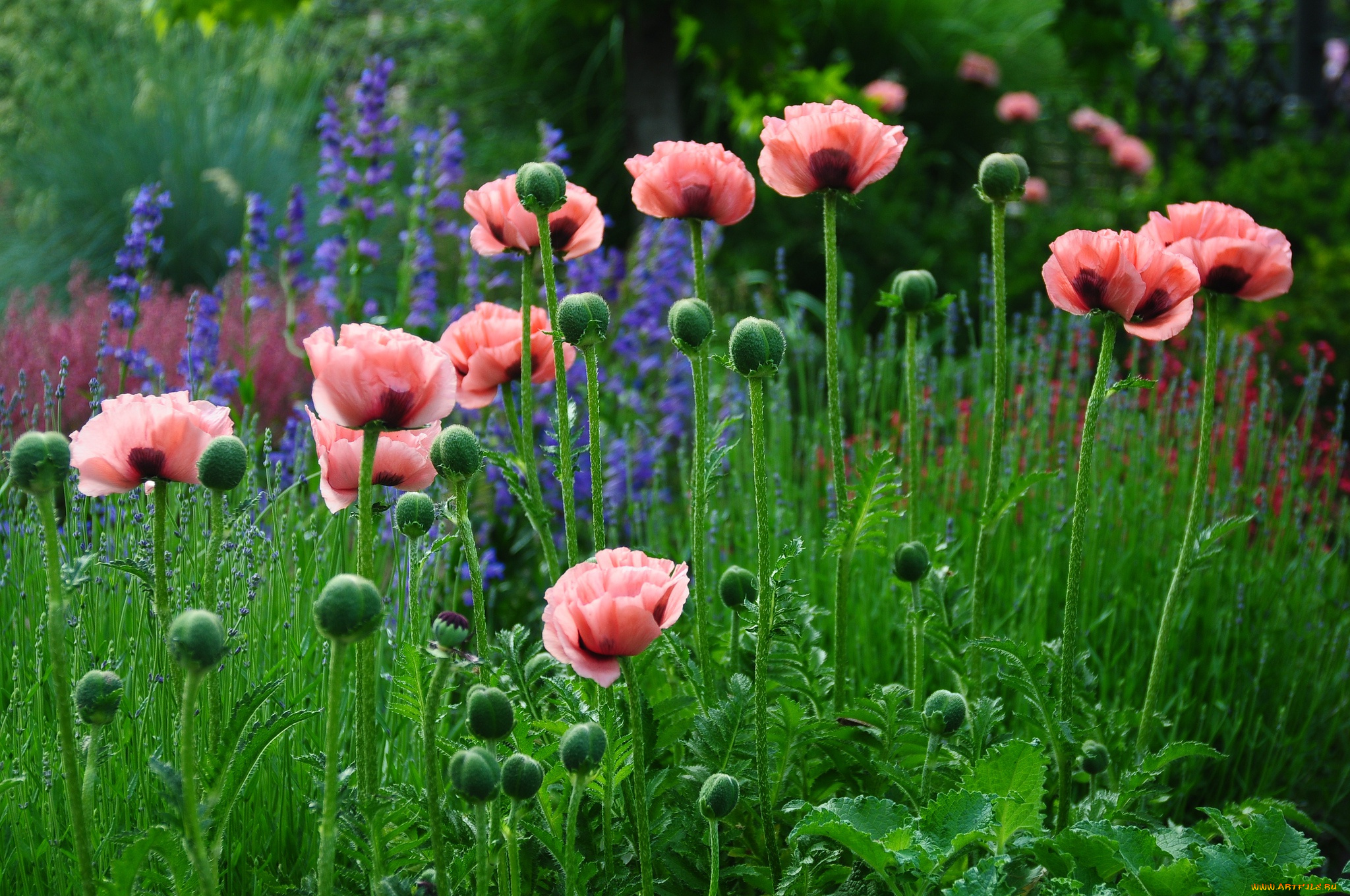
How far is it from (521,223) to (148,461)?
22.2 inches

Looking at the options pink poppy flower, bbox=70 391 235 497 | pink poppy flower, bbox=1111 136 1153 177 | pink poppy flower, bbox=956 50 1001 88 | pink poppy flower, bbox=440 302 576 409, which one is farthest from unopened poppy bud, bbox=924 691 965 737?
pink poppy flower, bbox=1111 136 1153 177

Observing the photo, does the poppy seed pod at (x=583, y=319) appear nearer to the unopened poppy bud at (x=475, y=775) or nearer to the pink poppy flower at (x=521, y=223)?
the pink poppy flower at (x=521, y=223)

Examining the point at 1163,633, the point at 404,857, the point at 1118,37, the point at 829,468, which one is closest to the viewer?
the point at 404,857

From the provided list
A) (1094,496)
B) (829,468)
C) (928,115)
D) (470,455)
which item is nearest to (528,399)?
(470,455)

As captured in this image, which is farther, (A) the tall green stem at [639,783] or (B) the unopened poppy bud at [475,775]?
(A) the tall green stem at [639,783]

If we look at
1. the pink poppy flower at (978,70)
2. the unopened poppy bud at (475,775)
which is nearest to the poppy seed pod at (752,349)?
the unopened poppy bud at (475,775)

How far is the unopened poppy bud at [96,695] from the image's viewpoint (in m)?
1.06

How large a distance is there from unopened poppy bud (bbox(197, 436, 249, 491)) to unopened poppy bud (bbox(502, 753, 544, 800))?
0.36 meters

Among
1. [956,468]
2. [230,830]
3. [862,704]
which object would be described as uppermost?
[956,468]

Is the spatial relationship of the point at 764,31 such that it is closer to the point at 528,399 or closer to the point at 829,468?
the point at 829,468

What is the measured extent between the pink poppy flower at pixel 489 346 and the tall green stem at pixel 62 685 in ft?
1.82

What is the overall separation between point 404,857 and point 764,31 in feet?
12.9

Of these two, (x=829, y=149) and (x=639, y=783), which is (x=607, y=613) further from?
(x=829, y=149)

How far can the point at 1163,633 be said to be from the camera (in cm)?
152
